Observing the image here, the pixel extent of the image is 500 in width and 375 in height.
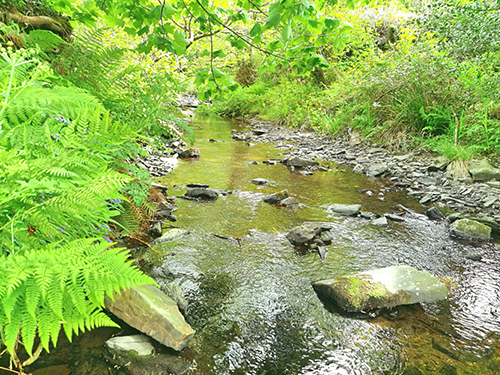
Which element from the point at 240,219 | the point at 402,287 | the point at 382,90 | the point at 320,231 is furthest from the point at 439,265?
the point at 382,90

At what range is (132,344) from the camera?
6.16 ft

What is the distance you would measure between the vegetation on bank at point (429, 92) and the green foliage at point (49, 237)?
2.65m

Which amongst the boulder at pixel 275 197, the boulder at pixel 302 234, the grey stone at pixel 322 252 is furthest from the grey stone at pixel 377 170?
the grey stone at pixel 322 252

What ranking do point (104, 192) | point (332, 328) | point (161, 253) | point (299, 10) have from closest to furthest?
point (104, 192) < point (299, 10) < point (332, 328) < point (161, 253)

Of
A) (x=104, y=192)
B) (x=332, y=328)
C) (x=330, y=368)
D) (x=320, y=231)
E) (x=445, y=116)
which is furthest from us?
(x=445, y=116)

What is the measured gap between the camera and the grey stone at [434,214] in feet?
15.2

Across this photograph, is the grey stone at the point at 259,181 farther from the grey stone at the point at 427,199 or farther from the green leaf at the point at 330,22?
the green leaf at the point at 330,22

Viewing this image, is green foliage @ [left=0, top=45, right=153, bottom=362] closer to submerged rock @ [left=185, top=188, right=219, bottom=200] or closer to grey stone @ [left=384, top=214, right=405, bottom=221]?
submerged rock @ [left=185, top=188, right=219, bottom=200]

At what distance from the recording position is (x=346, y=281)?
2662 mm

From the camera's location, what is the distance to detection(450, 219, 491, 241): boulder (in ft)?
12.9

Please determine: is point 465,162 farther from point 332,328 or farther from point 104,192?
point 104,192

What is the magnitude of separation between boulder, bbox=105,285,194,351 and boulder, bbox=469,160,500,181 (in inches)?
241

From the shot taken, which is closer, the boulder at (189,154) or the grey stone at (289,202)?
the grey stone at (289,202)

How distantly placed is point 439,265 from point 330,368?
Result: 2048 mm
